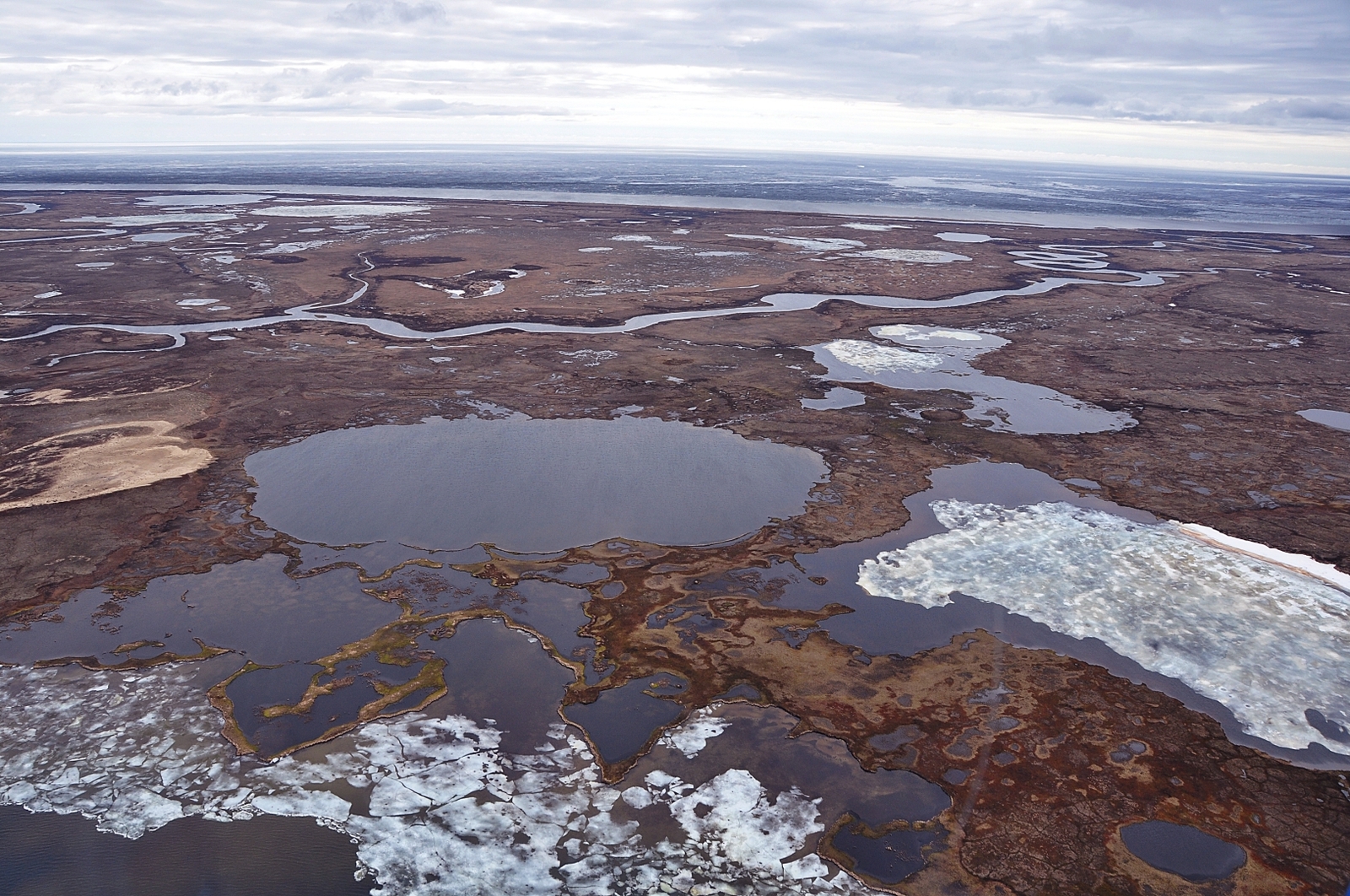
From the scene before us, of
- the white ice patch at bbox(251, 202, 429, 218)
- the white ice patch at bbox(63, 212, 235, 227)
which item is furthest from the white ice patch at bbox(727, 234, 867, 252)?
the white ice patch at bbox(63, 212, 235, 227)

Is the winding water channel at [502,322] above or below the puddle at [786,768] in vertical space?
above

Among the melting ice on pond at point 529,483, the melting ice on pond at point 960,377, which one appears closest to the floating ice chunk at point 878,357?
the melting ice on pond at point 960,377

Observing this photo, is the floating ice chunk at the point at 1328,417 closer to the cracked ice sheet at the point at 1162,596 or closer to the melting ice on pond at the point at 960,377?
the melting ice on pond at the point at 960,377

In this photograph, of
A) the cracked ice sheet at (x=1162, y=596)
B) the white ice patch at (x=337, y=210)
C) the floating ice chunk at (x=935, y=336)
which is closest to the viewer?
the cracked ice sheet at (x=1162, y=596)

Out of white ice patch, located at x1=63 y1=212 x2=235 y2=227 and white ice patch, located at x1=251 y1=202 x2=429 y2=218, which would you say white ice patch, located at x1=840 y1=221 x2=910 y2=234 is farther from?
white ice patch, located at x1=63 y1=212 x2=235 y2=227

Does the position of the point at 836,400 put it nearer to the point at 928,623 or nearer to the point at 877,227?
the point at 928,623

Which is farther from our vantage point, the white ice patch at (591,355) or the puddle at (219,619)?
the white ice patch at (591,355)
